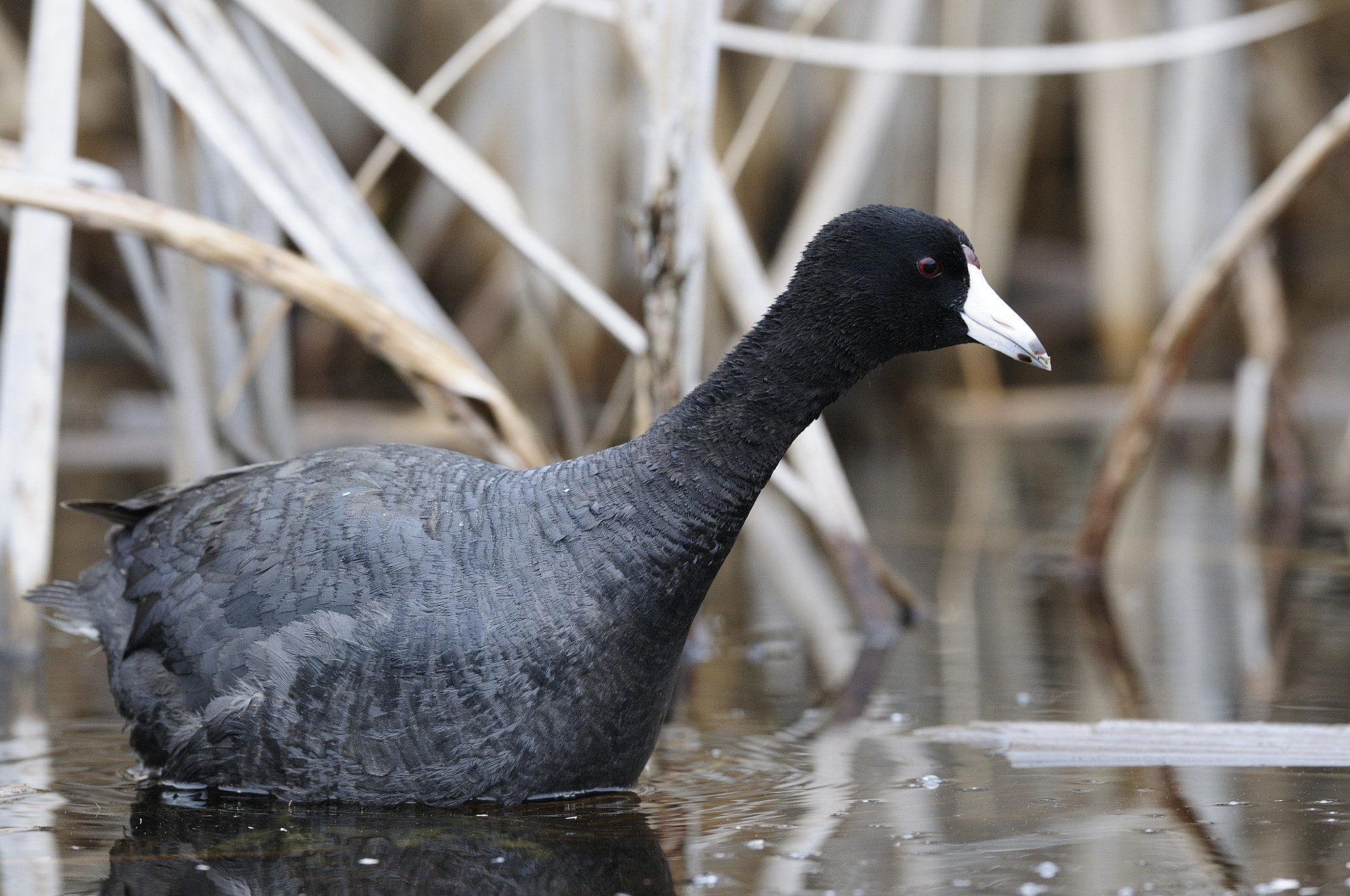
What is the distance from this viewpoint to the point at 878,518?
6891 mm

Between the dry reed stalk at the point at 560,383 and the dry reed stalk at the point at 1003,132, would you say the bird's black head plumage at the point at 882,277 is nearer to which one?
the dry reed stalk at the point at 560,383

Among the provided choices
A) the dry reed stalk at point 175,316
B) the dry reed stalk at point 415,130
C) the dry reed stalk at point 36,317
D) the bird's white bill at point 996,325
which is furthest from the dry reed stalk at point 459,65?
the bird's white bill at point 996,325

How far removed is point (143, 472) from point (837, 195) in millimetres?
3496

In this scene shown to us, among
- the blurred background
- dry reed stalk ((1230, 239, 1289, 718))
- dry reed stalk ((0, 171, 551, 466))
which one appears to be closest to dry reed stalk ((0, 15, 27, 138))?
the blurred background

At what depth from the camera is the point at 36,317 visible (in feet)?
15.3

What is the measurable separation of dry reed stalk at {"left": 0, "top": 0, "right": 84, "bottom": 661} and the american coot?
4.16 ft

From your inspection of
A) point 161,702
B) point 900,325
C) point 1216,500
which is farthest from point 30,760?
point 1216,500

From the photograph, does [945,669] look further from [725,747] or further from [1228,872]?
[1228,872]

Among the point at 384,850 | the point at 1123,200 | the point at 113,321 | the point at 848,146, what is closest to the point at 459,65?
the point at 113,321

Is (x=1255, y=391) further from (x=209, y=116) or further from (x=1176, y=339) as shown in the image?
(x=209, y=116)

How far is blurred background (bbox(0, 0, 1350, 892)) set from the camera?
4.56 m

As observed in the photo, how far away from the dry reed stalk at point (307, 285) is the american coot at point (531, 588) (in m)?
0.88

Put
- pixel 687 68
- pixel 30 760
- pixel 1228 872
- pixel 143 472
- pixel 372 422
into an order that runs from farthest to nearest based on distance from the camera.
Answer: pixel 372 422 → pixel 143 472 → pixel 687 68 → pixel 30 760 → pixel 1228 872

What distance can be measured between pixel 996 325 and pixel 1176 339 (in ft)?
7.18
